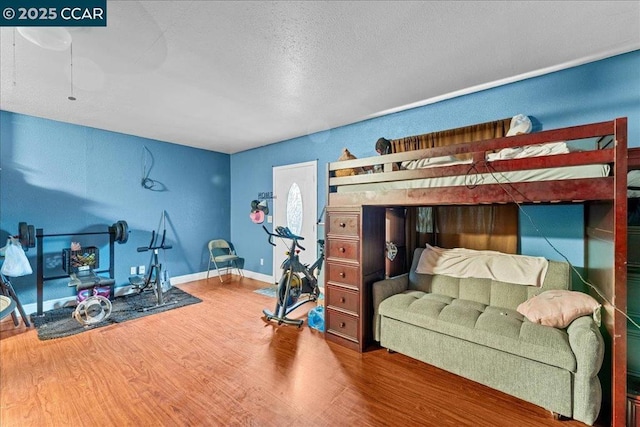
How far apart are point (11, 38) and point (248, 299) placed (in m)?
3.46

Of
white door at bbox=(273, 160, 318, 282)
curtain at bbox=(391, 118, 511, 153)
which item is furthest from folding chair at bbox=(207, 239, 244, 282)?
curtain at bbox=(391, 118, 511, 153)

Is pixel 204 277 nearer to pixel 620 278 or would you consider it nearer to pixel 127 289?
pixel 127 289

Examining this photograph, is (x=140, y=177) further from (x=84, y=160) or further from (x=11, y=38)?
(x=11, y=38)

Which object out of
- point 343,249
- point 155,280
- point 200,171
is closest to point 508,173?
point 343,249

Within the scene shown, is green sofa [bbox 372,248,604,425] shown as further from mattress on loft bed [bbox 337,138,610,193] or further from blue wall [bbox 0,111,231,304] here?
blue wall [bbox 0,111,231,304]

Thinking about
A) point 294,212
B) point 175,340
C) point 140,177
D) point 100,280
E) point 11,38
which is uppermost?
point 11,38

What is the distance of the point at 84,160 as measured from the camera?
157 inches

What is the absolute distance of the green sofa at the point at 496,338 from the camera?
1637mm

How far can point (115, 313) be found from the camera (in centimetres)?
351

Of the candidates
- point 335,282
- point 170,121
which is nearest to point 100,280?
point 170,121

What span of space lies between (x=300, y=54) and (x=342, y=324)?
95.6 inches

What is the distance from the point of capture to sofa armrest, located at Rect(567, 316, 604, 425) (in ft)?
5.21

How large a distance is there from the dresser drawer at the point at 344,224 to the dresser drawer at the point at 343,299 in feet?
1.82

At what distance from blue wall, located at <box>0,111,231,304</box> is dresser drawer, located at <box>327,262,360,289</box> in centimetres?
343
